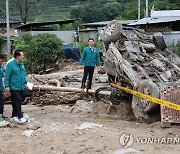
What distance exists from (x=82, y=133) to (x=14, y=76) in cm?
192

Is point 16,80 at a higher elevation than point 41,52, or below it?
higher

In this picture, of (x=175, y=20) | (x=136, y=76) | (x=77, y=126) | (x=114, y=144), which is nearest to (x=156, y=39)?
(x=136, y=76)

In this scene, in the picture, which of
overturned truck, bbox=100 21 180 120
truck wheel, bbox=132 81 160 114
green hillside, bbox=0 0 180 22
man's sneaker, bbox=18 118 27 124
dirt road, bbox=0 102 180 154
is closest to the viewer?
dirt road, bbox=0 102 180 154

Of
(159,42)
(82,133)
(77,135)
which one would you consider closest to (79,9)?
(159,42)

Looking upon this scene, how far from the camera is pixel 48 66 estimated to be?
22.6m

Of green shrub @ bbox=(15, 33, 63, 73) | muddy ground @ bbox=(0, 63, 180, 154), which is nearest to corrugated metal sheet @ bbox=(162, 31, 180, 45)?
green shrub @ bbox=(15, 33, 63, 73)

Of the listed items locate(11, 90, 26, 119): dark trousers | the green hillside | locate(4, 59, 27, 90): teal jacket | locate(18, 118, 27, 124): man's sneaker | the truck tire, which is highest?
the green hillside

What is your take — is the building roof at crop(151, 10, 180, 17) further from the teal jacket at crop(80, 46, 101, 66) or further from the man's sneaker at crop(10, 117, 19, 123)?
the man's sneaker at crop(10, 117, 19, 123)

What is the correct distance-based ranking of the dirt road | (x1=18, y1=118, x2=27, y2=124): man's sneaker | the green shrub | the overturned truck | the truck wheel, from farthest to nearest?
the green shrub, (x1=18, y1=118, x2=27, y2=124): man's sneaker, the overturned truck, the truck wheel, the dirt road

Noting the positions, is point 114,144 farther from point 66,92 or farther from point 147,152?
point 66,92

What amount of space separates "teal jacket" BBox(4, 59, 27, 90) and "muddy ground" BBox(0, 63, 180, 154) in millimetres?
755

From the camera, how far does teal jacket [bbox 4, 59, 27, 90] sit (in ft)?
27.8

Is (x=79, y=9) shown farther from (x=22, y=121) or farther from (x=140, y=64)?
(x=22, y=121)

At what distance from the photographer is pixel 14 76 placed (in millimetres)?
8547
